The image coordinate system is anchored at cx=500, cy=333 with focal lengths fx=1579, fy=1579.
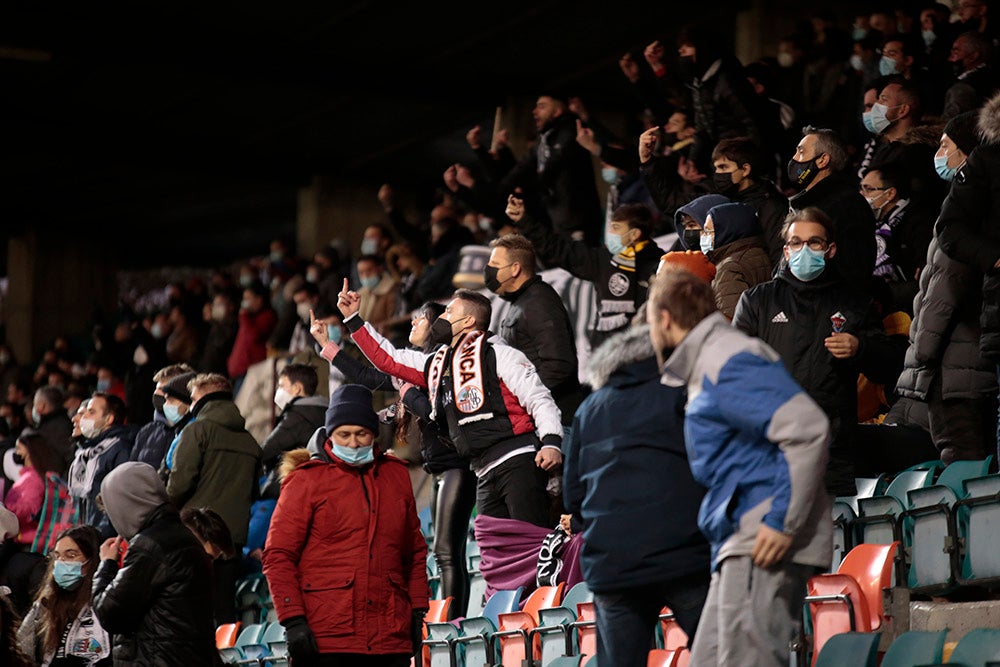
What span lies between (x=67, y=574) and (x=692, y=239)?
3.38 metres

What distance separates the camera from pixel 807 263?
627 cm

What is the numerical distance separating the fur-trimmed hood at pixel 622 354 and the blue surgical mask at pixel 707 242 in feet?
7.57

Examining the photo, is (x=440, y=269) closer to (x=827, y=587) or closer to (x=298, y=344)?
(x=298, y=344)

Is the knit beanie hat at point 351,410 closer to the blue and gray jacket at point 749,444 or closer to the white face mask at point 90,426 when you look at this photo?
the blue and gray jacket at point 749,444

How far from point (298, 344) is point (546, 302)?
7.21 m

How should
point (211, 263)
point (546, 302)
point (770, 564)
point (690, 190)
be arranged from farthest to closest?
1. point (211, 263)
2. point (690, 190)
3. point (546, 302)
4. point (770, 564)

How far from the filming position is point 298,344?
49.4ft

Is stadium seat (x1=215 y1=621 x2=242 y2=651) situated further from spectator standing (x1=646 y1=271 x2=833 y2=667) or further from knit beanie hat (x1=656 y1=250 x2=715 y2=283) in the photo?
spectator standing (x1=646 y1=271 x2=833 y2=667)

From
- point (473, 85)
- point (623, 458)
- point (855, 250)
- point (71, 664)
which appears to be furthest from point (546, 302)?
point (473, 85)

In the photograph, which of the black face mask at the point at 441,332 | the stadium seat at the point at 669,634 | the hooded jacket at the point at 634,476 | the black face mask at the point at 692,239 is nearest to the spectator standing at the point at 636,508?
the hooded jacket at the point at 634,476

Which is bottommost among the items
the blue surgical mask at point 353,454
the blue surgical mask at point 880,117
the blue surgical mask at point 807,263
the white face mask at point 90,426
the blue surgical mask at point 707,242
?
the blue surgical mask at point 353,454

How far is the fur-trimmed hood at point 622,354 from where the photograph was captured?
4645mm

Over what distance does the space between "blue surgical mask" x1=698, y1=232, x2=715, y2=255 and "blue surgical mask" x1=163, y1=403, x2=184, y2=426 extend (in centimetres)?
428

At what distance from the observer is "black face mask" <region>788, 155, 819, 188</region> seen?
299 inches
